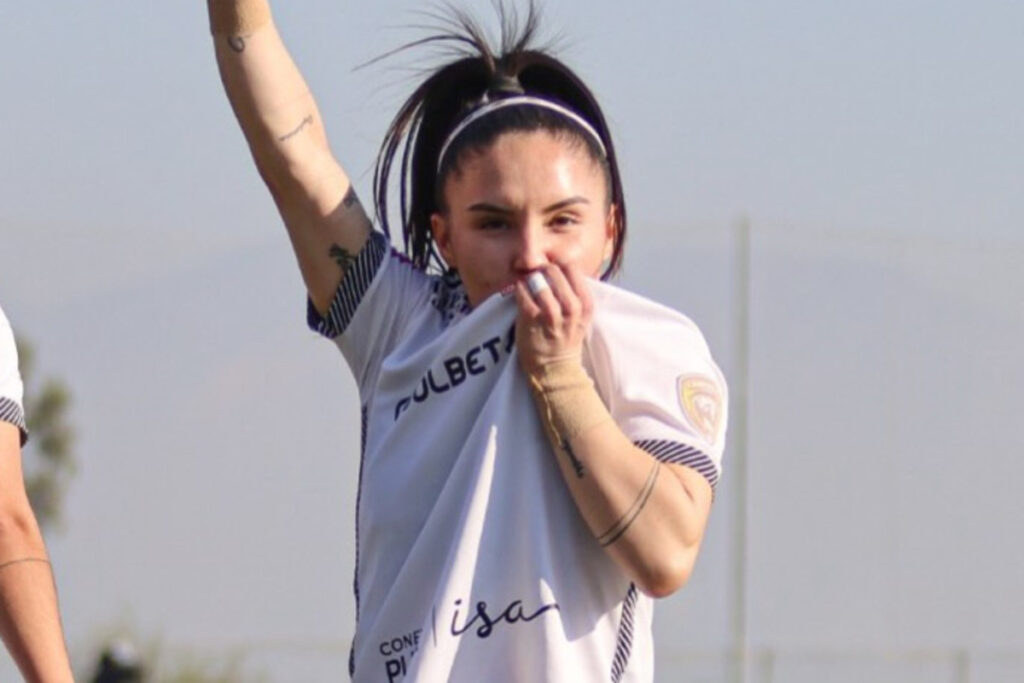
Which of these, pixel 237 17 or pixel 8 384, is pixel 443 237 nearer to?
pixel 237 17

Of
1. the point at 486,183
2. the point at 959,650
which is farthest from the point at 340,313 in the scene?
the point at 959,650

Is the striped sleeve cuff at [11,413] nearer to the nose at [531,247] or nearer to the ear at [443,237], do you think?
the ear at [443,237]

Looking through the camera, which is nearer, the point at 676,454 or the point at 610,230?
the point at 676,454

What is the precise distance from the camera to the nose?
2.22 meters

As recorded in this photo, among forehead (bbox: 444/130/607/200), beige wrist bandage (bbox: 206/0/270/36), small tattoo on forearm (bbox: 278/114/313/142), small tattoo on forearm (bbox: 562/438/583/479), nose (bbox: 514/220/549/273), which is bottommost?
small tattoo on forearm (bbox: 562/438/583/479)

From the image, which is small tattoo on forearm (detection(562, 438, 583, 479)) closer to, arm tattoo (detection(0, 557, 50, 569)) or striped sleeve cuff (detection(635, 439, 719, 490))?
striped sleeve cuff (detection(635, 439, 719, 490))

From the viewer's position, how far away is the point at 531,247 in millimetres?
2225

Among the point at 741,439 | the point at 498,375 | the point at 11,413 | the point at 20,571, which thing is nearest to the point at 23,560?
the point at 20,571

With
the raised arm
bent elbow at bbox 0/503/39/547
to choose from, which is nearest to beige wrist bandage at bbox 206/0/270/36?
the raised arm

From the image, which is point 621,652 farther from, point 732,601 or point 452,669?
point 732,601

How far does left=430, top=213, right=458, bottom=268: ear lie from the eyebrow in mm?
80

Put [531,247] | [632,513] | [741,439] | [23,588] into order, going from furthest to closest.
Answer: [741,439]
[23,588]
[531,247]
[632,513]

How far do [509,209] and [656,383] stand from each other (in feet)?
0.68

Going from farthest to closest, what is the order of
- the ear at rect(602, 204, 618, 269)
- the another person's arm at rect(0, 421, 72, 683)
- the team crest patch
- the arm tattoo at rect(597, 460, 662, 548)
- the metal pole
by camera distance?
the metal pole
the another person's arm at rect(0, 421, 72, 683)
the ear at rect(602, 204, 618, 269)
the team crest patch
the arm tattoo at rect(597, 460, 662, 548)
